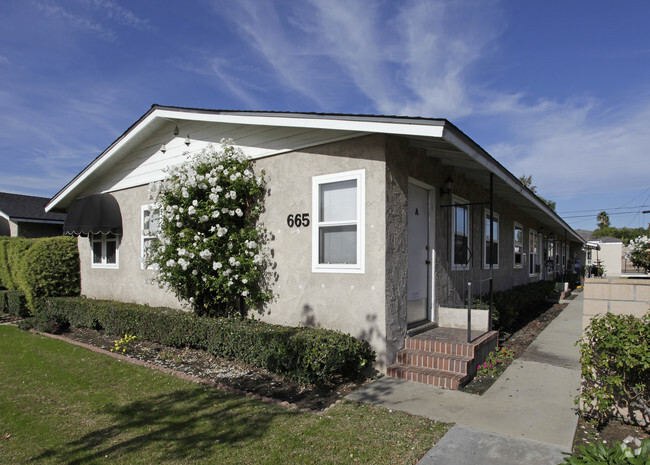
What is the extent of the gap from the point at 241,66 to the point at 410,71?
4.52 m


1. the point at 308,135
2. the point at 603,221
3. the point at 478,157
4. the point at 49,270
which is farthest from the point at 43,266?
the point at 603,221

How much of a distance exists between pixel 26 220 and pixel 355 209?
608 inches

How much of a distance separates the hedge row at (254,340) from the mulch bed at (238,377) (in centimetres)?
13

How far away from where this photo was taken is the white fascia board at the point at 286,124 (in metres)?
5.24

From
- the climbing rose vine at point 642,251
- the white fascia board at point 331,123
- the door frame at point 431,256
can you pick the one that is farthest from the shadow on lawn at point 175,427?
the climbing rose vine at point 642,251

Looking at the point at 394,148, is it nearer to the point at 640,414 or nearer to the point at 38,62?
the point at 640,414

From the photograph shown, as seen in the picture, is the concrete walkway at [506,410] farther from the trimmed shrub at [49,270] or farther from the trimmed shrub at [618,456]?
the trimmed shrub at [49,270]

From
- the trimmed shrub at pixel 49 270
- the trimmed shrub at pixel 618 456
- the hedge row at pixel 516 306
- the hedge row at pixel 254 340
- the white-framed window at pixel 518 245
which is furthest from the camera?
the white-framed window at pixel 518 245

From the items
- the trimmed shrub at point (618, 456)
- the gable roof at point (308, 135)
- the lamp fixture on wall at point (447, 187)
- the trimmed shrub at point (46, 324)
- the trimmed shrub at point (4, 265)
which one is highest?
the gable roof at point (308, 135)

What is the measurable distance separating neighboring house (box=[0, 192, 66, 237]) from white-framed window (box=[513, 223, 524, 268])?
17.9m

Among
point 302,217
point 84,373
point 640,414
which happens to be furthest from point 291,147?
point 640,414

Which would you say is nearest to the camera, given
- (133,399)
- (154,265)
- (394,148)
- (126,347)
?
(133,399)

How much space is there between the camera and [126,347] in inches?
314

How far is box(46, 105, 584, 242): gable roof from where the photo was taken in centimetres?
543
